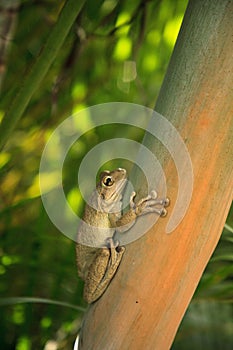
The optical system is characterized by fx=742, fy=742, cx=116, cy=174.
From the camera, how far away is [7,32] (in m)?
0.89

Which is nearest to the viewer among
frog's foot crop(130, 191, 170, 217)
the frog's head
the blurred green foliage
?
frog's foot crop(130, 191, 170, 217)

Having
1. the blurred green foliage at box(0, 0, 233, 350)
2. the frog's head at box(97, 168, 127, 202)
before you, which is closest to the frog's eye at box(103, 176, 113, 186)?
the frog's head at box(97, 168, 127, 202)

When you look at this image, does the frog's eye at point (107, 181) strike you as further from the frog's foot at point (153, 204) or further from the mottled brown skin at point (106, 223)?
the frog's foot at point (153, 204)

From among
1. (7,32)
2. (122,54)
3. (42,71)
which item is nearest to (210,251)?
(42,71)

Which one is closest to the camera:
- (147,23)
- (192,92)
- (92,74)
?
(192,92)

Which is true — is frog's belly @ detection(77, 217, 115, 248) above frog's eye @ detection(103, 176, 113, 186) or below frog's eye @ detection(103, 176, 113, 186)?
below

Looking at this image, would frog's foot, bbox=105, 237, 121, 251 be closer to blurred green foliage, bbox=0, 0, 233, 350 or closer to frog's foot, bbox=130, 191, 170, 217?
frog's foot, bbox=130, 191, 170, 217

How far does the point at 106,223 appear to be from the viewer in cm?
68

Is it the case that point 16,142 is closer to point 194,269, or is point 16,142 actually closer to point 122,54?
point 122,54

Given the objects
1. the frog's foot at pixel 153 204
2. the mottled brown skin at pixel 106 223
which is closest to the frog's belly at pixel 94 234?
the mottled brown skin at pixel 106 223

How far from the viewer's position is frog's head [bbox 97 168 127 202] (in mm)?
660

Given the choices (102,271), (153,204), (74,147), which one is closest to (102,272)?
(102,271)

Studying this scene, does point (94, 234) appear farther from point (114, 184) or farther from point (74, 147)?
point (74, 147)

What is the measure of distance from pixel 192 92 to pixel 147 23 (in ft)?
1.70
